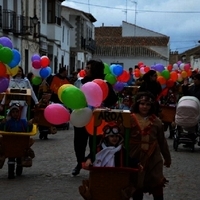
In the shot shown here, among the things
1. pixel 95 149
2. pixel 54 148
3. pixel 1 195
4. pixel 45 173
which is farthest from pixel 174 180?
pixel 54 148

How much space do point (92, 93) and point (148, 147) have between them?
900 millimetres

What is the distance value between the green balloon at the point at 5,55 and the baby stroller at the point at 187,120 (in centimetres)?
495

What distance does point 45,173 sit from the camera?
10.4 meters

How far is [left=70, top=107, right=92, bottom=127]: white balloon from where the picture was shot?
6980 millimetres

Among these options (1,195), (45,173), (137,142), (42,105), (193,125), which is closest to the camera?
(137,142)

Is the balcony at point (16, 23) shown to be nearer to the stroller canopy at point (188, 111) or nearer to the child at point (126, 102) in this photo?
the child at point (126, 102)

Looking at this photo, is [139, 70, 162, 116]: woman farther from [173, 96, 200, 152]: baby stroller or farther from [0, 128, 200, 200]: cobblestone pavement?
[0, 128, 200, 200]: cobblestone pavement

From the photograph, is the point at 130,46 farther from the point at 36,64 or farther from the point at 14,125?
the point at 14,125

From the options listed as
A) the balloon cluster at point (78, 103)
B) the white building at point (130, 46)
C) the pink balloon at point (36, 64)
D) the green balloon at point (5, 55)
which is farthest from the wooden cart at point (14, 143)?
the white building at point (130, 46)

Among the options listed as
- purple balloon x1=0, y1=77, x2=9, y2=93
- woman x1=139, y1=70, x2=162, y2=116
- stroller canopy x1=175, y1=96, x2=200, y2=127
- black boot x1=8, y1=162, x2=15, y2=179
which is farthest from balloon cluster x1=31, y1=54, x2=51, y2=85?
purple balloon x1=0, y1=77, x2=9, y2=93

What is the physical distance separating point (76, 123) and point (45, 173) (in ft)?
11.6

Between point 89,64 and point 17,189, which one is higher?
point 89,64

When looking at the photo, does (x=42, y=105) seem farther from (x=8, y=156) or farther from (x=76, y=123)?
(x=76, y=123)

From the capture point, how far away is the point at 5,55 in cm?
955
